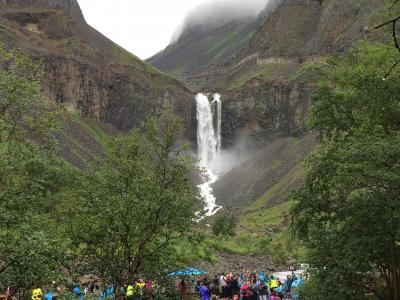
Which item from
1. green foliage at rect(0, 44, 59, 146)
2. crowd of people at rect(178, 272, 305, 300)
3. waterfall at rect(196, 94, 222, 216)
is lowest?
crowd of people at rect(178, 272, 305, 300)

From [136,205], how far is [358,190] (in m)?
8.85

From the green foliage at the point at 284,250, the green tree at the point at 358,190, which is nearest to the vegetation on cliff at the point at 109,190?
the green tree at the point at 358,190

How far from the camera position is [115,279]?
761 inches

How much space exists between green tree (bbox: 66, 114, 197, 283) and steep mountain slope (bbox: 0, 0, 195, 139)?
130 m

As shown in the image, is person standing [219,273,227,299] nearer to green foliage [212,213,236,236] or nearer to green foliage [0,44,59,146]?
green foliage [0,44,59,146]

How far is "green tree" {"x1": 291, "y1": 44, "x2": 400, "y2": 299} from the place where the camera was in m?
18.8

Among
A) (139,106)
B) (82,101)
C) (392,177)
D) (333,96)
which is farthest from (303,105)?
(392,177)

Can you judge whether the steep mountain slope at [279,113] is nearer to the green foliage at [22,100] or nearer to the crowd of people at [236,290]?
the crowd of people at [236,290]

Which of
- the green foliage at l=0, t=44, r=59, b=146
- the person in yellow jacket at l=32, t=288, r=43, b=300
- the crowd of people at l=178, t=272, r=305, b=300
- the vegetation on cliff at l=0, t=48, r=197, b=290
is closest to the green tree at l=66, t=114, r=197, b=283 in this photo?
the vegetation on cliff at l=0, t=48, r=197, b=290

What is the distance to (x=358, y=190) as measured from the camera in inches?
777

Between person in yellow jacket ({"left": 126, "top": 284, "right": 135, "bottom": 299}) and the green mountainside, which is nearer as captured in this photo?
person in yellow jacket ({"left": 126, "top": 284, "right": 135, "bottom": 299})

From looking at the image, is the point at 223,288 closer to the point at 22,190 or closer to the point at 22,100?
the point at 22,190

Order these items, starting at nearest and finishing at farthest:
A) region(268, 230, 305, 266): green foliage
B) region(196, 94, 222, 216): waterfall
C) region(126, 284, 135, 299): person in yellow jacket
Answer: region(126, 284, 135, 299): person in yellow jacket → region(268, 230, 305, 266): green foliage → region(196, 94, 222, 216): waterfall

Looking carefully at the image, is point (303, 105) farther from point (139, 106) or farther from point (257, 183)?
point (139, 106)
